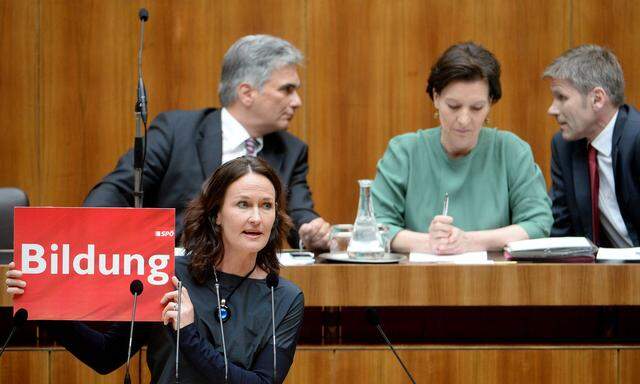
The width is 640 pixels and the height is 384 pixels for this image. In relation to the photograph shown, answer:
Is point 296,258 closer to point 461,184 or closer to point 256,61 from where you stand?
point 461,184

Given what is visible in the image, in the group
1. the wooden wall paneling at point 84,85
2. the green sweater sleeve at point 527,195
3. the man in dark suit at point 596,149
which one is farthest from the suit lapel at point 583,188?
the wooden wall paneling at point 84,85

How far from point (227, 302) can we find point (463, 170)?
1645 millimetres

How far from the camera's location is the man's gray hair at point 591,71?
3686 mm

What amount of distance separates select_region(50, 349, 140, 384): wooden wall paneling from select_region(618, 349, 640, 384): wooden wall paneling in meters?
1.54

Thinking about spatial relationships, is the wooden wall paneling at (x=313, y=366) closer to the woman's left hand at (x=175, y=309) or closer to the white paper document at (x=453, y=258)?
the white paper document at (x=453, y=258)

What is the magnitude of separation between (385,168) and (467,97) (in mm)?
439

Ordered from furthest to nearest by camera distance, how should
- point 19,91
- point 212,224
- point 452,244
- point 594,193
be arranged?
point 19,91, point 594,193, point 452,244, point 212,224

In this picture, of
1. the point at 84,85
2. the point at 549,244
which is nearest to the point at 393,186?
the point at 549,244

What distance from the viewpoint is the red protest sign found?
1988 mm

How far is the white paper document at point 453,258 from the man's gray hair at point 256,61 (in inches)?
42.1

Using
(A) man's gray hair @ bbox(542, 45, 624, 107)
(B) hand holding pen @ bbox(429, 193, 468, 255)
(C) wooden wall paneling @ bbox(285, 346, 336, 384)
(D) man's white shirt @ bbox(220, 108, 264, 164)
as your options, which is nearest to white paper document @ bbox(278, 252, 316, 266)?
(C) wooden wall paneling @ bbox(285, 346, 336, 384)

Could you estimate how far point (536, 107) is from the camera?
15.8 feet

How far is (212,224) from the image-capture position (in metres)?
2.28

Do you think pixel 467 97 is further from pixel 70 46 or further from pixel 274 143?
pixel 70 46
